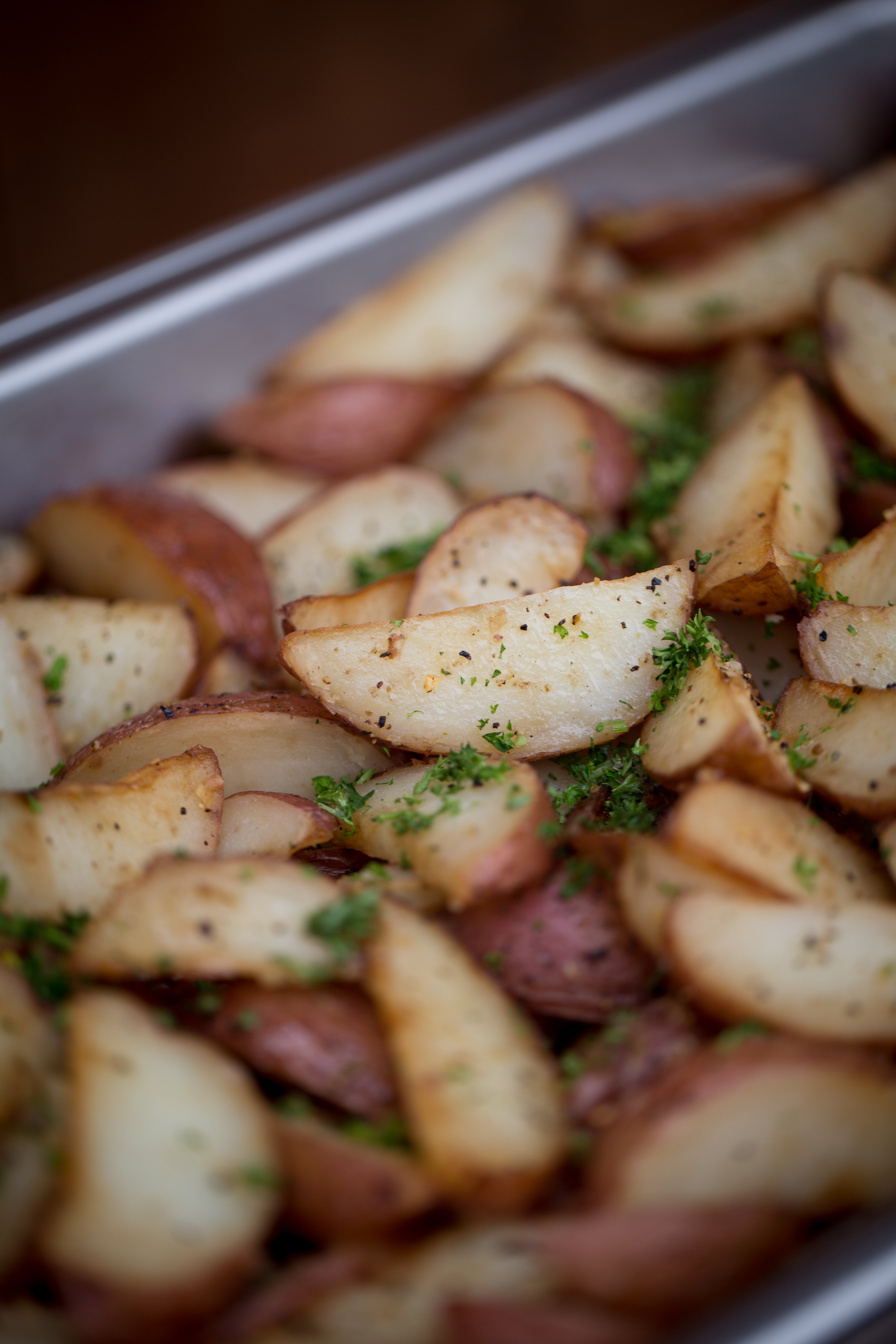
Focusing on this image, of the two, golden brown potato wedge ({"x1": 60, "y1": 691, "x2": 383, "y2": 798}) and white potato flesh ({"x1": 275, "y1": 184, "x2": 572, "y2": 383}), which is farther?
white potato flesh ({"x1": 275, "y1": 184, "x2": 572, "y2": 383})

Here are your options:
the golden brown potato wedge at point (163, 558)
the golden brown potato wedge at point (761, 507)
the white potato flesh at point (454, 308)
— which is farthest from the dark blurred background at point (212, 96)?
the golden brown potato wedge at point (761, 507)

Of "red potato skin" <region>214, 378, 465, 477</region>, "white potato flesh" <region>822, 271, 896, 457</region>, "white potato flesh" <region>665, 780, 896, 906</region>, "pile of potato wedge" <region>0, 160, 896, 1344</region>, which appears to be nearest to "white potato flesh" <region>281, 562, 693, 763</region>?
"pile of potato wedge" <region>0, 160, 896, 1344</region>

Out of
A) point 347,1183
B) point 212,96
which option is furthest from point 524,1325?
point 212,96

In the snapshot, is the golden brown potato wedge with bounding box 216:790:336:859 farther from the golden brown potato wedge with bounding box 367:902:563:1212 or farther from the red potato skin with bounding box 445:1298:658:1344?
the red potato skin with bounding box 445:1298:658:1344

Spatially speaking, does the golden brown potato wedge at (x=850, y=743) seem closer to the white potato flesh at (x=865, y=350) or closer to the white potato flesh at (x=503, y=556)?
the white potato flesh at (x=503, y=556)

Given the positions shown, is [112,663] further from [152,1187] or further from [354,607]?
[152,1187]

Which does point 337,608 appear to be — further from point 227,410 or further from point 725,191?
point 725,191
